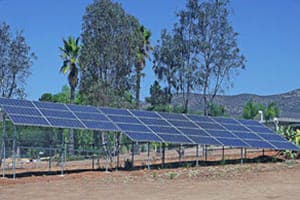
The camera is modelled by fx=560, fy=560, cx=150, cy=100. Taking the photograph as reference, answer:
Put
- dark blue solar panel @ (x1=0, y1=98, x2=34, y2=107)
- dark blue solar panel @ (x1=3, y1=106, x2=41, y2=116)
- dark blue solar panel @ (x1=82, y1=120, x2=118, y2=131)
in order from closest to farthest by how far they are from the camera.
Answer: dark blue solar panel @ (x1=3, y1=106, x2=41, y2=116) → dark blue solar panel @ (x1=0, y1=98, x2=34, y2=107) → dark blue solar panel @ (x1=82, y1=120, x2=118, y2=131)

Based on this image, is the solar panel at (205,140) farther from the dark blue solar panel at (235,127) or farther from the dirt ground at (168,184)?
the dark blue solar panel at (235,127)

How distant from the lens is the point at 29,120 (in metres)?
23.5

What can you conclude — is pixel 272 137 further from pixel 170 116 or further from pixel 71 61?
pixel 71 61

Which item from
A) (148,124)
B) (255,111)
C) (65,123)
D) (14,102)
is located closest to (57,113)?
(65,123)

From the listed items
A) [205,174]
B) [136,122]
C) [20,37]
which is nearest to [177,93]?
[20,37]

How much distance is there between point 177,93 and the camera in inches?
1789

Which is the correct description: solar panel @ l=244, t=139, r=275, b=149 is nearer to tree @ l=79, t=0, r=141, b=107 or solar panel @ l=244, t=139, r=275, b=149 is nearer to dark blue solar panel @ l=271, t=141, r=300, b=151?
dark blue solar panel @ l=271, t=141, r=300, b=151

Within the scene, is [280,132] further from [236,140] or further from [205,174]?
[205,174]

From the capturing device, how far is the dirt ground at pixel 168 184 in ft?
56.5

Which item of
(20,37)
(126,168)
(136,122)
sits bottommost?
(126,168)

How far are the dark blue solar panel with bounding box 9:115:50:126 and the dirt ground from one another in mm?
2248

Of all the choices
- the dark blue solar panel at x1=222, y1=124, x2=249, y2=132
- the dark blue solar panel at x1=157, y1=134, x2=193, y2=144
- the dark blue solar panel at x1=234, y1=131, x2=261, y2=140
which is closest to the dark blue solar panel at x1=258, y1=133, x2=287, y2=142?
the dark blue solar panel at x1=234, y1=131, x2=261, y2=140

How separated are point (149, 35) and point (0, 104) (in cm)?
3119

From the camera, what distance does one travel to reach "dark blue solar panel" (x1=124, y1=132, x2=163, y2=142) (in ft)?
83.7
